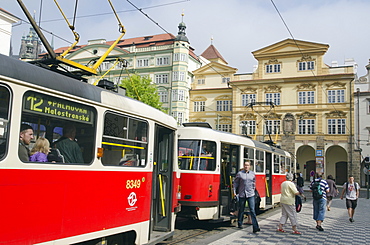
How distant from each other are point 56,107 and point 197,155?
6428 millimetres

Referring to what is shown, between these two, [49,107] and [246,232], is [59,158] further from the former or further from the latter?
[246,232]

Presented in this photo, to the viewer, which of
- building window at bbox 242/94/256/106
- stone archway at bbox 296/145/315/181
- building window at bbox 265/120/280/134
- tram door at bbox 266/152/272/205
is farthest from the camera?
building window at bbox 242/94/256/106

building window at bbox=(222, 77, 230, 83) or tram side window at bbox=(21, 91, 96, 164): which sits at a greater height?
building window at bbox=(222, 77, 230, 83)

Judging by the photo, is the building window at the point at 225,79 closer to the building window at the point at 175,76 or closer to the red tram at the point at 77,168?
the building window at the point at 175,76

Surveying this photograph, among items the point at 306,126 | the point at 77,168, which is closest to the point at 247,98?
the point at 306,126

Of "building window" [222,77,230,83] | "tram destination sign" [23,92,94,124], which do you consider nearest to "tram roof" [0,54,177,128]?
"tram destination sign" [23,92,94,124]

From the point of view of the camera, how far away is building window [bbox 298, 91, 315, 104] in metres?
44.5

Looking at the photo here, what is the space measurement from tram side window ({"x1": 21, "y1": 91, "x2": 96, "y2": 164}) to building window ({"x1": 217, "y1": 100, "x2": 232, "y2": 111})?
44.3 m

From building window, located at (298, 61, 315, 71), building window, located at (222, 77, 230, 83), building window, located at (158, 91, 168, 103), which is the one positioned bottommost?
building window, located at (158, 91, 168, 103)

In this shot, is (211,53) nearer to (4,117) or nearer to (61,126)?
(61,126)

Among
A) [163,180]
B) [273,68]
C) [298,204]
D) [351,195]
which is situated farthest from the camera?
[273,68]

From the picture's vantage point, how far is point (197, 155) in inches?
426

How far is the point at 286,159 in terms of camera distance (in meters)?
20.0

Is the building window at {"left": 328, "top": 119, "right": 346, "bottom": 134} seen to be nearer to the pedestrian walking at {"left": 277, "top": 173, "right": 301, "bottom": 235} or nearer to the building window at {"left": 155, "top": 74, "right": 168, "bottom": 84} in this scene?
the building window at {"left": 155, "top": 74, "right": 168, "bottom": 84}
